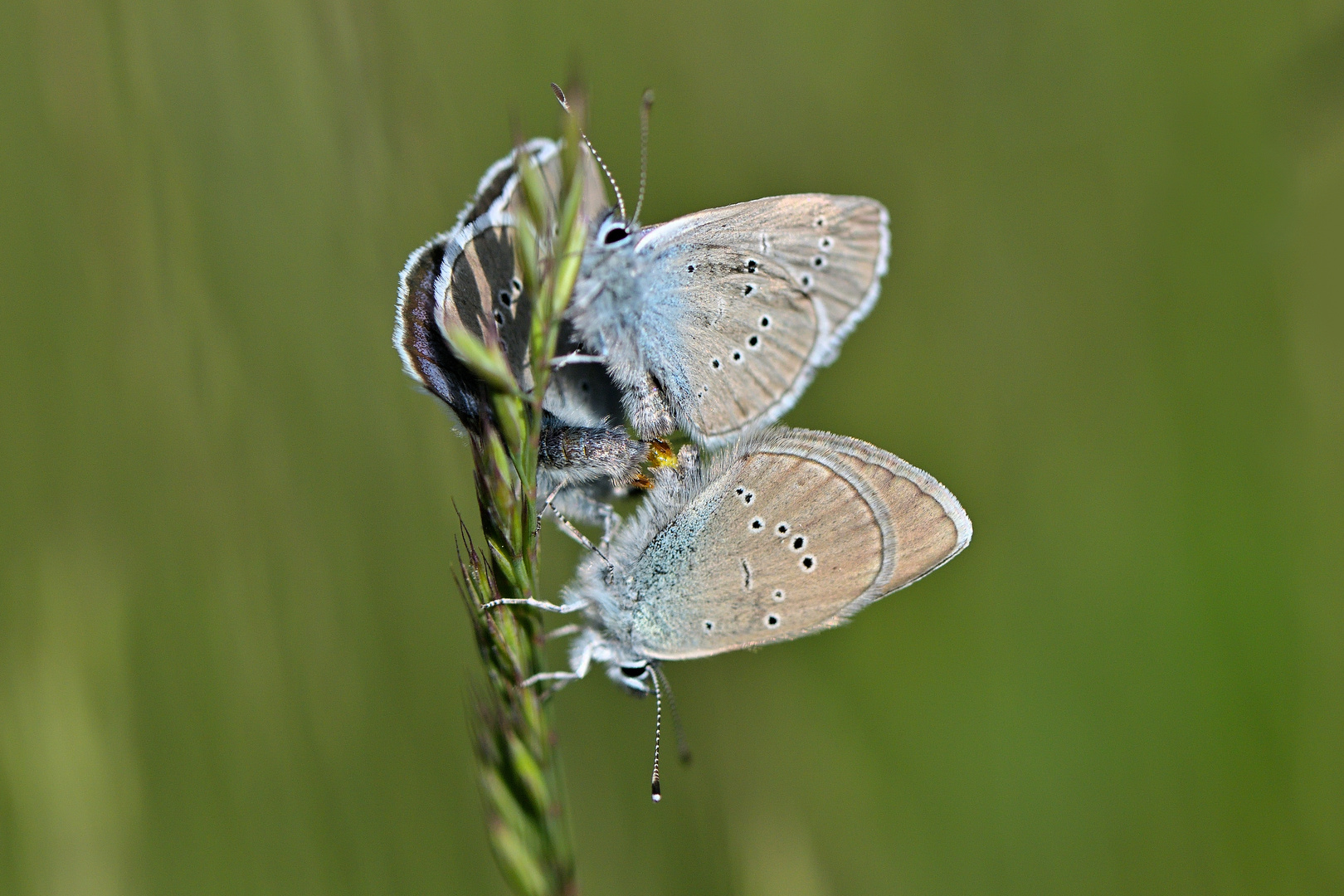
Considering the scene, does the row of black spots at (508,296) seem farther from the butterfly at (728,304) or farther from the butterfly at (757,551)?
the butterfly at (757,551)

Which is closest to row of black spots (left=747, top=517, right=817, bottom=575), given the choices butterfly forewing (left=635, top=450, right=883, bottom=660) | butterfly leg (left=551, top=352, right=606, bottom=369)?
butterfly forewing (left=635, top=450, right=883, bottom=660)

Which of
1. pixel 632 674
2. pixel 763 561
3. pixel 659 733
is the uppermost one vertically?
pixel 763 561

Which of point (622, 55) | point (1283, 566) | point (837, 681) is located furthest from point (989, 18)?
point (837, 681)

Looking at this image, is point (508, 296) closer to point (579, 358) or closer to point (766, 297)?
point (579, 358)

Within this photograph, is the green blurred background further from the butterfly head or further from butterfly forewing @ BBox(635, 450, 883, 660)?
butterfly forewing @ BBox(635, 450, 883, 660)

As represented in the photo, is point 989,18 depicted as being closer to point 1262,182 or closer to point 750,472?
point 1262,182

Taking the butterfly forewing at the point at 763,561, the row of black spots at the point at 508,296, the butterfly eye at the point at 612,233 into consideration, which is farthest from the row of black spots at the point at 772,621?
the butterfly eye at the point at 612,233

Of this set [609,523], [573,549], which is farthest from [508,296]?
[573,549]
